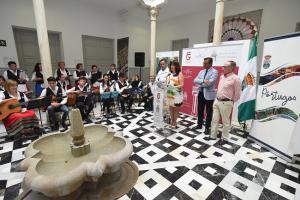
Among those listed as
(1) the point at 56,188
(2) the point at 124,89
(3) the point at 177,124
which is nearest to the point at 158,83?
(3) the point at 177,124

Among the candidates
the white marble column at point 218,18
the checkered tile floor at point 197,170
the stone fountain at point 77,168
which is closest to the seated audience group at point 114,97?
the checkered tile floor at point 197,170

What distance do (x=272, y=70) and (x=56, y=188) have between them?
10.8 ft

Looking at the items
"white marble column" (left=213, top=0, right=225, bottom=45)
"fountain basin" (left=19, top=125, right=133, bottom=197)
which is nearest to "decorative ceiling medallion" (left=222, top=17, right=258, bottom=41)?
"white marble column" (left=213, top=0, right=225, bottom=45)

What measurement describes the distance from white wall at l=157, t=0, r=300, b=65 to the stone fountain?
6.32 meters

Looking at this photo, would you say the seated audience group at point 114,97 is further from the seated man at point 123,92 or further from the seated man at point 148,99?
the seated man at point 148,99

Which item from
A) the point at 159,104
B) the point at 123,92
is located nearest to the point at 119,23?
the point at 123,92

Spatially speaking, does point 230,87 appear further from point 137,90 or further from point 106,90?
point 106,90

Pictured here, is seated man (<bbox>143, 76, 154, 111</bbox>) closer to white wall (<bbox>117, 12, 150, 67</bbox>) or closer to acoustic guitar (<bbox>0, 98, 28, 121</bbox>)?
acoustic guitar (<bbox>0, 98, 28, 121</bbox>)

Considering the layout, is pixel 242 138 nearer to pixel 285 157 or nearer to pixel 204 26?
pixel 285 157

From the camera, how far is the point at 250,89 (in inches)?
122

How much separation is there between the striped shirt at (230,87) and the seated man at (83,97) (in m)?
2.98

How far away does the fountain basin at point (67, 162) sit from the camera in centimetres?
75

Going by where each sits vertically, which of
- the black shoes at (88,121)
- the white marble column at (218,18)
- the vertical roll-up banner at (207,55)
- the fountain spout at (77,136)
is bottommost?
the black shoes at (88,121)

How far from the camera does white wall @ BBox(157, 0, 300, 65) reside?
504 centimetres
